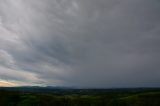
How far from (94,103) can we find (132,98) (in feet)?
97.0

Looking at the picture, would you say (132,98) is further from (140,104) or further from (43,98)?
(43,98)

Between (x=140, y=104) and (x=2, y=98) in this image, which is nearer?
(x=2, y=98)

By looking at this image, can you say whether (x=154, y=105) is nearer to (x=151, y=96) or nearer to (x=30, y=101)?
(x=151, y=96)

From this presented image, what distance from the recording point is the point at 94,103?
508 feet

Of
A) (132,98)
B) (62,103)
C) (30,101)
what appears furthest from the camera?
(132,98)

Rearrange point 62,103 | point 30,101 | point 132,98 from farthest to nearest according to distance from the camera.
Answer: point 132,98, point 62,103, point 30,101

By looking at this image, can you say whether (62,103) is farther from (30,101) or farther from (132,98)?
(132,98)

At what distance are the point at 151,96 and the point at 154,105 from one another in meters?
14.6

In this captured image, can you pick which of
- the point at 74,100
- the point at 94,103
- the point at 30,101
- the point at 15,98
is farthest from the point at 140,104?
the point at 15,98

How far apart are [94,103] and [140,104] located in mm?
33518

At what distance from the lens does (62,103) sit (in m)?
149

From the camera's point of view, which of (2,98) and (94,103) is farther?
(94,103)

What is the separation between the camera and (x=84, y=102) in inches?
6078

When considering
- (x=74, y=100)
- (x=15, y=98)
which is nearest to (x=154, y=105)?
(x=74, y=100)
